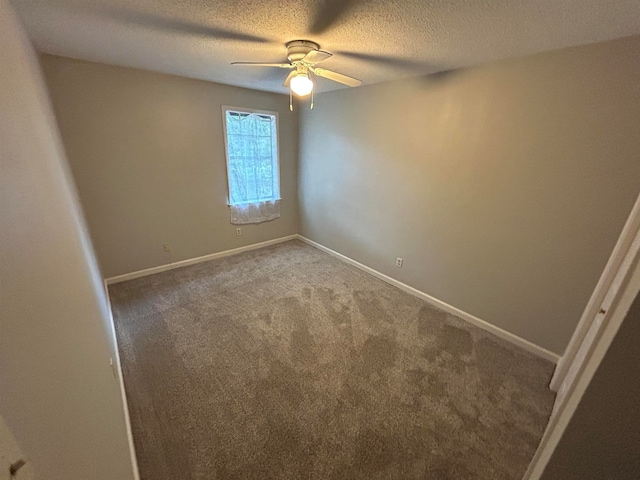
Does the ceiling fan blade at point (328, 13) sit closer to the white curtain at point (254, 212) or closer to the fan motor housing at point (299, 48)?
the fan motor housing at point (299, 48)

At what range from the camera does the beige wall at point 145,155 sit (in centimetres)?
263

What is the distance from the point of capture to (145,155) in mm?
3053

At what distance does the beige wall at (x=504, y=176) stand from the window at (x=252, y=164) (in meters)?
1.05

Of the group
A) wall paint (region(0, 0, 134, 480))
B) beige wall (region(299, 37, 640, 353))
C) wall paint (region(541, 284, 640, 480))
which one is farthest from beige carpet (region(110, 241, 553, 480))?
wall paint (region(541, 284, 640, 480))

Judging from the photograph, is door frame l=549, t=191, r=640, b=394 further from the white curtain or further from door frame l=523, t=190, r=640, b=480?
the white curtain

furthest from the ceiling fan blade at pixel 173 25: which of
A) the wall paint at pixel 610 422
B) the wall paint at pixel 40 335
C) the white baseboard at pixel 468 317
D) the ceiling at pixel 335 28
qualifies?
the white baseboard at pixel 468 317

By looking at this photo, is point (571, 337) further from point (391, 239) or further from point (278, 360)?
point (278, 360)

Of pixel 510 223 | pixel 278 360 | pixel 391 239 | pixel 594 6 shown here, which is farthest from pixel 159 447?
pixel 594 6

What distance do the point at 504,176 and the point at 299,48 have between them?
191cm

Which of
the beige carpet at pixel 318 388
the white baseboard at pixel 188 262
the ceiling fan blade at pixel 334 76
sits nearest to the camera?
the beige carpet at pixel 318 388

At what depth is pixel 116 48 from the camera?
2.14 m

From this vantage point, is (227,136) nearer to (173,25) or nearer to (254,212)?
(254,212)

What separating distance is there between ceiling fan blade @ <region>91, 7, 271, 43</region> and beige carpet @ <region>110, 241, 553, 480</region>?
2.30 m

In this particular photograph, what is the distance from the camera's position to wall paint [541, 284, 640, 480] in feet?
1.56
